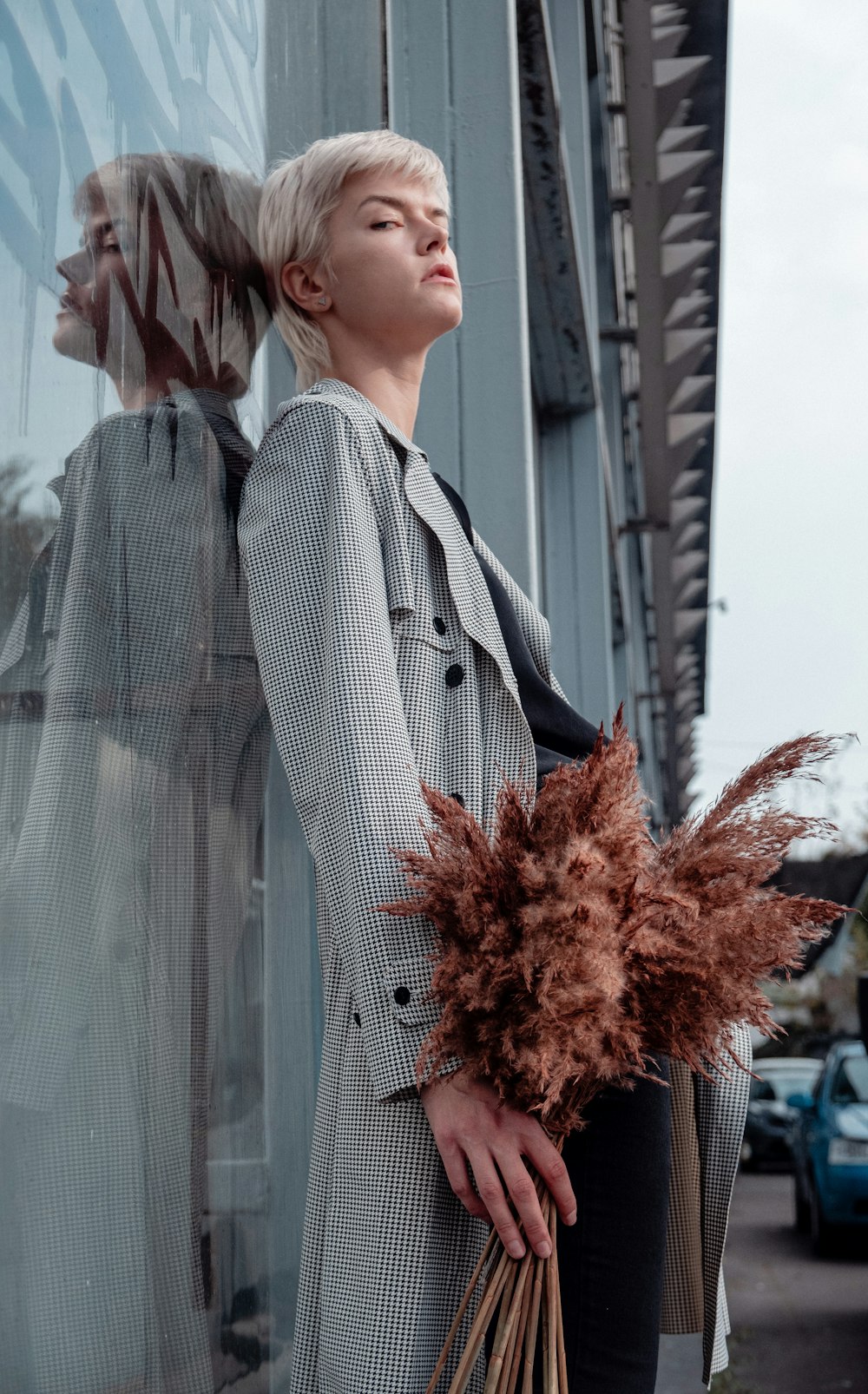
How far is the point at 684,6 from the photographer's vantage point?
24.2 ft

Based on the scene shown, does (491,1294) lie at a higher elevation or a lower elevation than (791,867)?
lower

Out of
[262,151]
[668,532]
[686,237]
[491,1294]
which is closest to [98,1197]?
[491,1294]

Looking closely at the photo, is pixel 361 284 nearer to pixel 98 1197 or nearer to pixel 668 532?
pixel 98 1197

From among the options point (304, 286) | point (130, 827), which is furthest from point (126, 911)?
point (304, 286)

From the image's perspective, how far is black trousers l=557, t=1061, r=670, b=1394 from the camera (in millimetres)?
1296

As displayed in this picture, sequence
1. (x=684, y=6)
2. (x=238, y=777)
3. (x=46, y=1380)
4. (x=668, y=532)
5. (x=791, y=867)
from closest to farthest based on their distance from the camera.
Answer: (x=46, y=1380) < (x=238, y=777) < (x=684, y=6) < (x=668, y=532) < (x=791, y=867)

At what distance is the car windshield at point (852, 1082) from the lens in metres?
10.1

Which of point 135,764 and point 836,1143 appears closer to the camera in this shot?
point 135,764

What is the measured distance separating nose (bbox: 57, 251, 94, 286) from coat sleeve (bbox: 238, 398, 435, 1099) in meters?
0.39

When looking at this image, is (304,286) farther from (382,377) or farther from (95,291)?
(95,291)

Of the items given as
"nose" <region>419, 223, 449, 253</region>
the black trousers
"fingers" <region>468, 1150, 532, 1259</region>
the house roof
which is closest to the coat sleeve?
"fingers" <region>468, 1150, 532, 1259</region>

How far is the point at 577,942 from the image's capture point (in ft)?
3.64

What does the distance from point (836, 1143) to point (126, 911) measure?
942 cm

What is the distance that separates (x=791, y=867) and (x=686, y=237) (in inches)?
324
